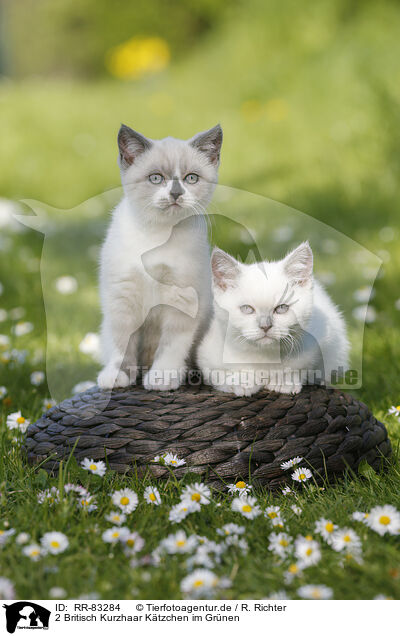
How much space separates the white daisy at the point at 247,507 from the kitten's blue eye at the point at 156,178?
36.7 inches

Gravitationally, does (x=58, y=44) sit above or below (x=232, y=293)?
above

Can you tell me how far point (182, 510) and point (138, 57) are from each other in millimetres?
8626

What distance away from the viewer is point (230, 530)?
61.0 inches

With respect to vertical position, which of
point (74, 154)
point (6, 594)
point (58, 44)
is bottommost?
point (6, 594)

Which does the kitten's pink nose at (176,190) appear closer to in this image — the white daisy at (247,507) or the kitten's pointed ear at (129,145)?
the kitten's pointed ear at (129,145)

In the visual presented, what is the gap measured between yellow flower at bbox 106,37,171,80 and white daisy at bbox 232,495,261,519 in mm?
6692

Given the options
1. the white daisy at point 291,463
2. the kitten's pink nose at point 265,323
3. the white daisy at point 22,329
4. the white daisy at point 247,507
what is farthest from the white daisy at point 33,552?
the white daisy at point 22,329

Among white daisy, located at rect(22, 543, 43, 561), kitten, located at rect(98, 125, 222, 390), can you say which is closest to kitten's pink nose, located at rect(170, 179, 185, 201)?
kitten, located at rect(98, 125, 222, 390)

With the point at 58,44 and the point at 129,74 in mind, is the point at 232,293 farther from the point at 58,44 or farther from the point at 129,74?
the point at 58,44

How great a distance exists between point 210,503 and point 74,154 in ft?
8.05

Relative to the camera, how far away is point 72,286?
232 centimetres

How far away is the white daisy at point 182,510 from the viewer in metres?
1.59

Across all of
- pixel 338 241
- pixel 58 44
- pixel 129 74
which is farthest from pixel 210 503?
pixel 58 44

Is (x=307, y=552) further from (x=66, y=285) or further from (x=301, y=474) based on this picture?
(x=66, y=285)
